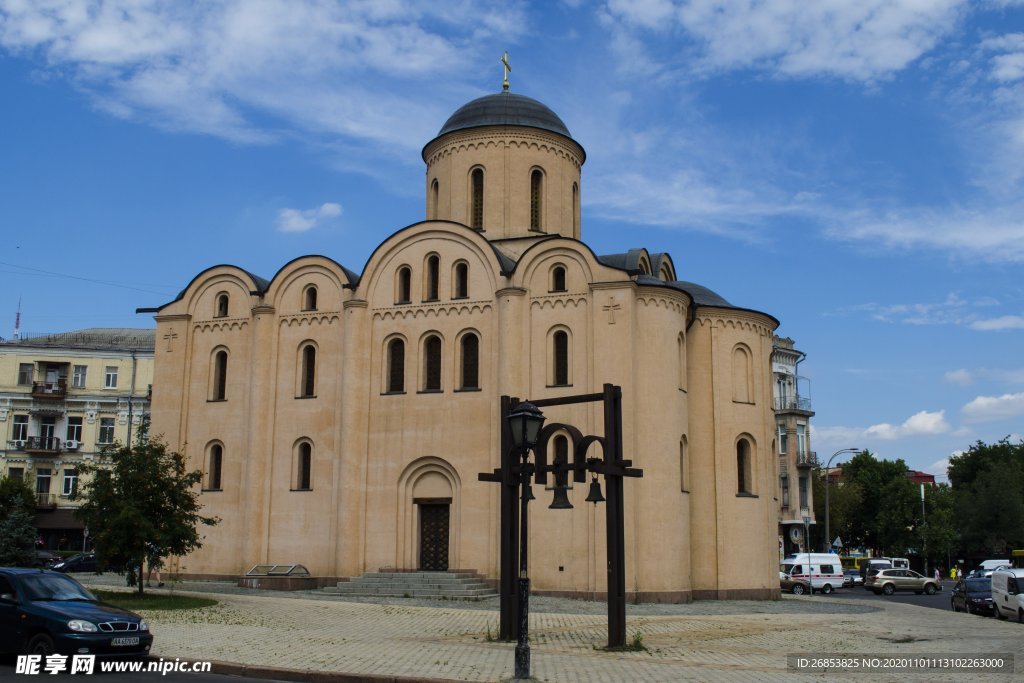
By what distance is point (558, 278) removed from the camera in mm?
31156

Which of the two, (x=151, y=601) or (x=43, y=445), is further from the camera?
(x=43, y=445)

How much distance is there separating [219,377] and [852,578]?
37.2 m

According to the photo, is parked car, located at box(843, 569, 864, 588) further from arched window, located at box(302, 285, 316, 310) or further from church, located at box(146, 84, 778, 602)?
arched window, located at box(302, 285, 316, 310)

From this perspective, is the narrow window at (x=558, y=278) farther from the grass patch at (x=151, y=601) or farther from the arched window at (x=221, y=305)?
the grass patch at (x=151, y=601)

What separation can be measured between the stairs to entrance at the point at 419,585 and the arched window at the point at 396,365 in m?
6.01

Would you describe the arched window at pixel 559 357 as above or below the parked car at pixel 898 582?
above

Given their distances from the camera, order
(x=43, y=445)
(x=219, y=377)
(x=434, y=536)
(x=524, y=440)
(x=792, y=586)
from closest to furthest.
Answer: (x=524, y=440)
(x=434, y=536)
(x=219, y=377)
(x=792, y=586)
(x=43, y=445)

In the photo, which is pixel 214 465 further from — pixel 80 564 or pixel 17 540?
pixel 80 564

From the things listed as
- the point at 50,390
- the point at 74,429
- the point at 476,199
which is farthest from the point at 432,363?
the point at 50,390

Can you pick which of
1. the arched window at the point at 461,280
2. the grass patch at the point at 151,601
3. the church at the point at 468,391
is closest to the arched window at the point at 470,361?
the church at the point at 468,391

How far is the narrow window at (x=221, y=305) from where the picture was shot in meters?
35.0

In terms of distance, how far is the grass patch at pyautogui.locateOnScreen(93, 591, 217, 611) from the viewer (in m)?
23.2

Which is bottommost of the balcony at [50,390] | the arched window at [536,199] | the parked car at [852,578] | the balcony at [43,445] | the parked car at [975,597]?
the parked car at [852,578]

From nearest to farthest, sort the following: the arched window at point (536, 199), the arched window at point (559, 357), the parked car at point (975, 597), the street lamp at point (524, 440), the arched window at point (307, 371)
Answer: the street lamp at point (524, 440)
the parked car at point (975, 597)
the arched window at point (559, 357)
the arched window at point (307, 371)
the arched window at point (536, 199)
